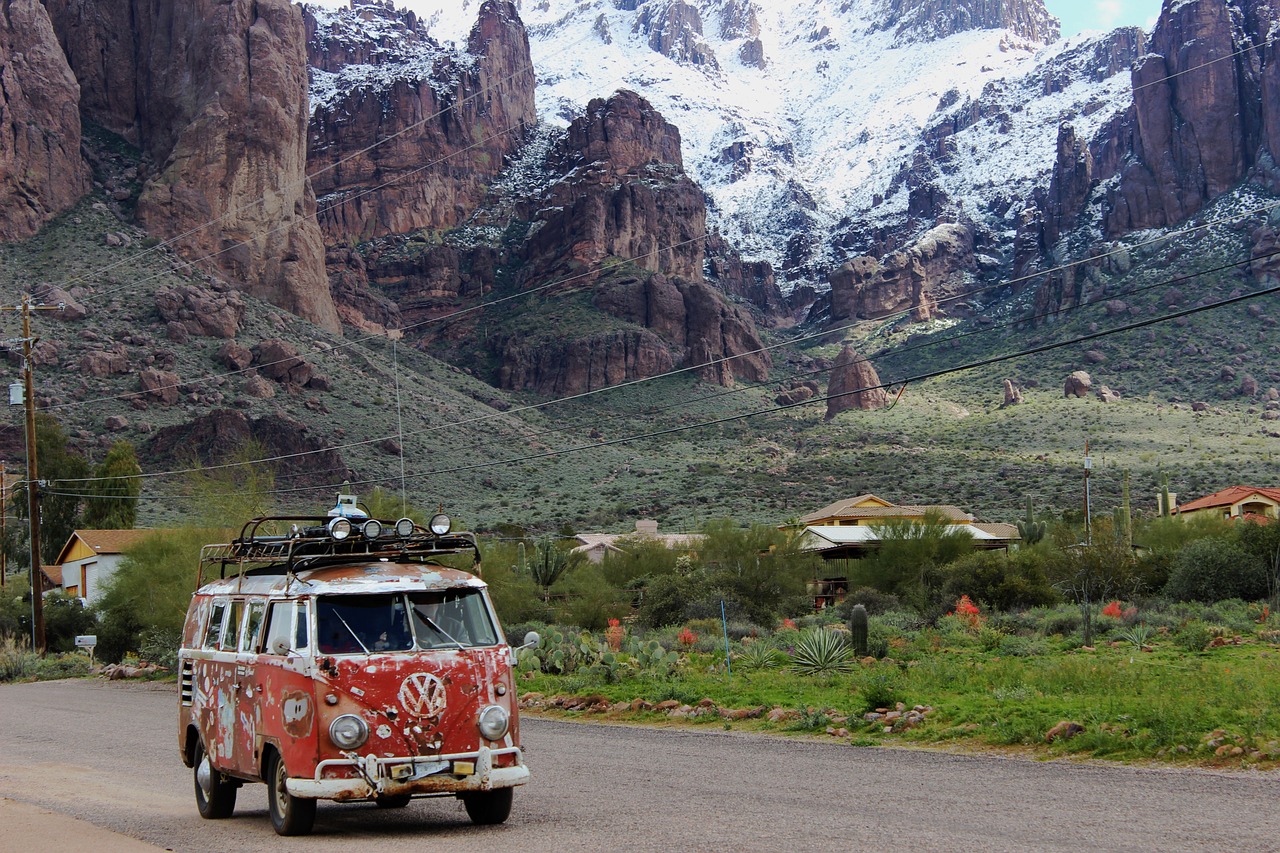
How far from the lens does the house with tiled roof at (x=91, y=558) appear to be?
194ft

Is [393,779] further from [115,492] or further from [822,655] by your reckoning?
[115,492]

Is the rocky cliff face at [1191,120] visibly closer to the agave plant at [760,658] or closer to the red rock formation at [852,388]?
the red rock formation at [852,388]

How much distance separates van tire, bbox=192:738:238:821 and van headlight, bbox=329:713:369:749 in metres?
2.59

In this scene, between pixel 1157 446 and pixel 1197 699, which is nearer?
pixel 1197 699

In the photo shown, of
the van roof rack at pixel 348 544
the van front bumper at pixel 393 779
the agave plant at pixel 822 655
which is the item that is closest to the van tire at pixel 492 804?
the van front bumper at pixel 393 779

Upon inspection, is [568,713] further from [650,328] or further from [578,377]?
[650,328]

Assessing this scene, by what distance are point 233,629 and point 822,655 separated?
14.9 m

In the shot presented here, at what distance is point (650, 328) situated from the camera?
157 meters

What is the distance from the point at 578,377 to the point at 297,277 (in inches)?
1347

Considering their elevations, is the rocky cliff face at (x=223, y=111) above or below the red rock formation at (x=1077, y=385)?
above

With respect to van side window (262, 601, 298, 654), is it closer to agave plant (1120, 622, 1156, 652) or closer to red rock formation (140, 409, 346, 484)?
agave plant (1120, 622, 1156, 652)

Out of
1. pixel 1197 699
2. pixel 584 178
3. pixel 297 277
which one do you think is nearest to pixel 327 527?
pixel 1197 699

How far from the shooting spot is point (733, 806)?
12578mm

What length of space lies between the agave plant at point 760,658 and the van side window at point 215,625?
15874 mm
